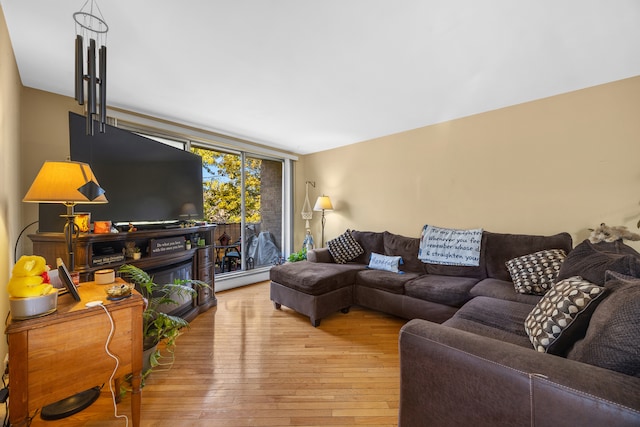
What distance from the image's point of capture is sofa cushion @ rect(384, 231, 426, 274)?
3041 millimetres

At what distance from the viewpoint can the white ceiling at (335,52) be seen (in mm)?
1412

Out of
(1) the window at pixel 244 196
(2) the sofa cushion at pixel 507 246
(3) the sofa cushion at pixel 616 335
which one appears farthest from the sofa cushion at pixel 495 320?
(1) the window at pixel 244 196

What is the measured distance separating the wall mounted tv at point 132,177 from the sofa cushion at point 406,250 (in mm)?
2477

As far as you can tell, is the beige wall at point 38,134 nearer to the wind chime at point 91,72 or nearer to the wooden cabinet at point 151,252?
the wooden cabinet at point 151,252

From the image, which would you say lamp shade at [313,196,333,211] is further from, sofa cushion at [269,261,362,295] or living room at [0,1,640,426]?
sofa cushion at [269,261,362,295]

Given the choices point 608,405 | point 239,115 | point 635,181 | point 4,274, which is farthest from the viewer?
point 239,115

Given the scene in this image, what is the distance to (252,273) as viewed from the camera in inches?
159

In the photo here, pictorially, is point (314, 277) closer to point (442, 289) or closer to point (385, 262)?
point (385, 262)

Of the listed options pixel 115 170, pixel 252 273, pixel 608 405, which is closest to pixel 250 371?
pixel 608 405

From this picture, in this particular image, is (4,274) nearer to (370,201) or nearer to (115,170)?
(115,170)

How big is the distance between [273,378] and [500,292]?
1.95m

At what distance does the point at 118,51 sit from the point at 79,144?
2.49 ft

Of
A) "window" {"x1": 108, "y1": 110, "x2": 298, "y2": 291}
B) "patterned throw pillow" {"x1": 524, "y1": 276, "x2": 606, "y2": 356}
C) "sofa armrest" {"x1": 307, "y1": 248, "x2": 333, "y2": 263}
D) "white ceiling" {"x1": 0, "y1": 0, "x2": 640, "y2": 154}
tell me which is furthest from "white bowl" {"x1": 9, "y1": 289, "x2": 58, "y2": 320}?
"sofa armrest" {"x1": 307, "y1": 248, "x2": 333, "y2": 263}

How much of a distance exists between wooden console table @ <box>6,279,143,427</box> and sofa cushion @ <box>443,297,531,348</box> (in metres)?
1.79
